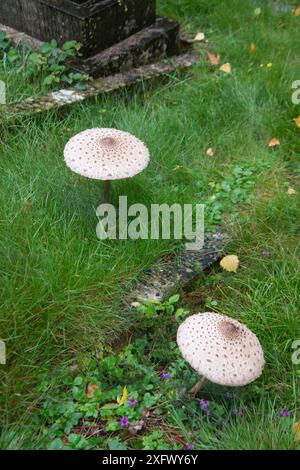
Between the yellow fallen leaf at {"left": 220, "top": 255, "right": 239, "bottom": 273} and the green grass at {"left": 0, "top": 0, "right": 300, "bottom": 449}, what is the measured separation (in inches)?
1.9

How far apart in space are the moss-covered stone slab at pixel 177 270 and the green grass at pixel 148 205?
7 centimetres

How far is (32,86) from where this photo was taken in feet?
14.4

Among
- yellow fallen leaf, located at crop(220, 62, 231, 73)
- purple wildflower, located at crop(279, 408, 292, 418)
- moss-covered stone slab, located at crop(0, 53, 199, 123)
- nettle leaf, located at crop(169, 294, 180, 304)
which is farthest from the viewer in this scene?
yellow fallen leaf, located at crop(220, 62, 231, 73)

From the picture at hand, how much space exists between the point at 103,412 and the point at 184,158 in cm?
201

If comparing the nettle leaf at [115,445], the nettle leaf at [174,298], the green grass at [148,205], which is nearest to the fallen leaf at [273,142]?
the green grass at [148,205]

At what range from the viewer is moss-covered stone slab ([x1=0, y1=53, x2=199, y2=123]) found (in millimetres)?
4109

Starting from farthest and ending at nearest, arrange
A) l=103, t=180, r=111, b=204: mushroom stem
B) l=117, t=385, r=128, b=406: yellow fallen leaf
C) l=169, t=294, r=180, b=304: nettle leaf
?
l=103, t=180, r=111, b=204: mushroom stem, l=169, t=294, r=180, b=304: nettle leaf, l=117, t=385, r=128, b=406: yellow fallen leaf

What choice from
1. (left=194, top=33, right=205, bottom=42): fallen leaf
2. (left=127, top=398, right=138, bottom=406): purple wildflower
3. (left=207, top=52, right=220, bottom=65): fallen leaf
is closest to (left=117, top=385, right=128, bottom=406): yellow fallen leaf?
(left=127, top=398, right=138, bottom=406): purple wildflower

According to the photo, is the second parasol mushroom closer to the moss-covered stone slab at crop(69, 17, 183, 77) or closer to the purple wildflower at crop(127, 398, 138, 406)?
the purple wildflower at crop(127, 398, 138, 406)

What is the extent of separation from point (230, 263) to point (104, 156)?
99cm

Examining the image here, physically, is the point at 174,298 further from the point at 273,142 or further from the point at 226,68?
the point at 226,68

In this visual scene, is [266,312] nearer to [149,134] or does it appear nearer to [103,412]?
[103,412]

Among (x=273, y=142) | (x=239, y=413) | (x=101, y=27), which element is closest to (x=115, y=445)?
(x=239, y=413)
